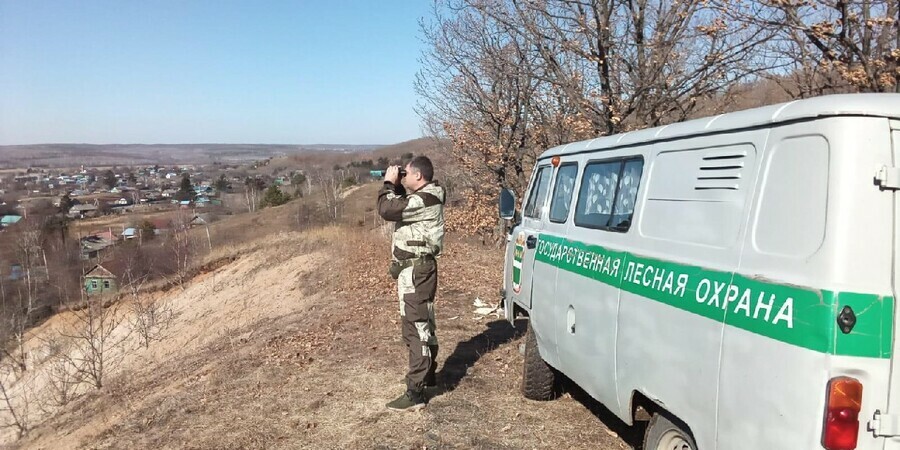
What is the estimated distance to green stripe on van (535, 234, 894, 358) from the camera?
228 centimetres

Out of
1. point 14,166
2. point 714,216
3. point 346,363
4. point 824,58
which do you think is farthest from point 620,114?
point 14,166

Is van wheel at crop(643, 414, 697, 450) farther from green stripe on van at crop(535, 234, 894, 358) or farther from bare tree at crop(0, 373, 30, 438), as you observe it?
bare tree at crop(0, 373, 30, 438)

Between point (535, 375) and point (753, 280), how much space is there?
11.3 feet

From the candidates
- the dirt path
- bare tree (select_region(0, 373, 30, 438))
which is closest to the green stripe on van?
the dirt path

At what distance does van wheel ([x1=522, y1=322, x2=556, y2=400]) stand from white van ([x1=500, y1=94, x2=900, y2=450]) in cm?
135

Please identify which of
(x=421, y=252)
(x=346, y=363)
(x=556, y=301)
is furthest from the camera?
(x=346, y=363)

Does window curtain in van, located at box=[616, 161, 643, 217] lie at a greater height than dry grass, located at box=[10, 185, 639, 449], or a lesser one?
greater

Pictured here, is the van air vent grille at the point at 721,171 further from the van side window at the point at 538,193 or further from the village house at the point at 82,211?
the village house at the point at 82,211

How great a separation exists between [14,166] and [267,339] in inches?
5697

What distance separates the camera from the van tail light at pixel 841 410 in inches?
89.9

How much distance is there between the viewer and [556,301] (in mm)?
4918

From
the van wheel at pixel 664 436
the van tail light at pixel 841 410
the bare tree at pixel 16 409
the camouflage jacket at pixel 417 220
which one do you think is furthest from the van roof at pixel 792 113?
the bare tree at pixel 16 409

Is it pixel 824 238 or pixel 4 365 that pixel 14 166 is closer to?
pixel 4 365

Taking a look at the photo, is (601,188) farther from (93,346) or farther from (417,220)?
(93,346)
